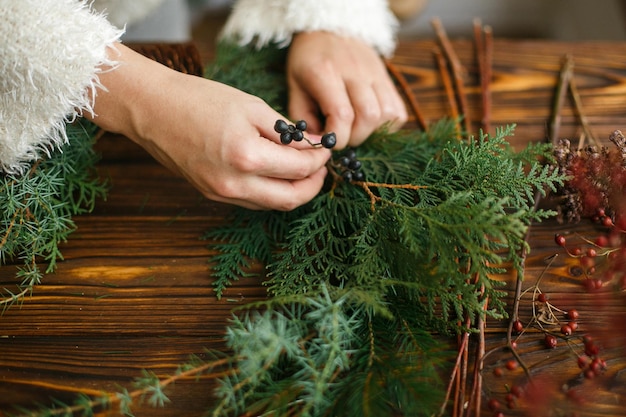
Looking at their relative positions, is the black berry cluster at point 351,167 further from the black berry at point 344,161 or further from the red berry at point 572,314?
the red berry at point 572,314

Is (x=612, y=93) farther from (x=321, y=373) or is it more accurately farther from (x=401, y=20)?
(x=401, y=20)

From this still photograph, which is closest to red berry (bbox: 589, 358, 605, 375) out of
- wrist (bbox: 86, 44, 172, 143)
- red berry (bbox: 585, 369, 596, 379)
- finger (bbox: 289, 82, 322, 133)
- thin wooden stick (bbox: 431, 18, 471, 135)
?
red berry (bbox: 585, 369, 596, 379)

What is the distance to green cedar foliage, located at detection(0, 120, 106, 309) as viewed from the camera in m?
0.70

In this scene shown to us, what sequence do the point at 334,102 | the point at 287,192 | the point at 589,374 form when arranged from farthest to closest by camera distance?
1. the point at 334,102
2. the point at 287,192
3. the point at 589,374

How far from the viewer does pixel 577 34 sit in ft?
6.65

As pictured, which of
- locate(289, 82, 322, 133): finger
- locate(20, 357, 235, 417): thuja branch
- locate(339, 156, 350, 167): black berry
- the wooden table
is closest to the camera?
locate(20, 357, 235, 417): thuja branch

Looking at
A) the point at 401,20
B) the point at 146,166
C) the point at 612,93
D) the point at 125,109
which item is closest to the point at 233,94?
the point at 125,109

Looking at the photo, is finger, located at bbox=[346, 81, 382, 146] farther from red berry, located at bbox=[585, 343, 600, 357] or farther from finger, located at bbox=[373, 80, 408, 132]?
red berry, located at bbox=[585, 343, 600, 357]

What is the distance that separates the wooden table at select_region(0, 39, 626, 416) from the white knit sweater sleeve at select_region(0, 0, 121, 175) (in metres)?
0.15

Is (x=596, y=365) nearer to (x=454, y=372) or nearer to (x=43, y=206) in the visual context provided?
(x=454, y=372)

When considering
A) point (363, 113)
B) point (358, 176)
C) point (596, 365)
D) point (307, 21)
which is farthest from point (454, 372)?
point (307, 21)

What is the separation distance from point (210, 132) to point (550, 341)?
483mm

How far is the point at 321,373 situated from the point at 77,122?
519mm

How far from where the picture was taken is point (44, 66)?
633mm
